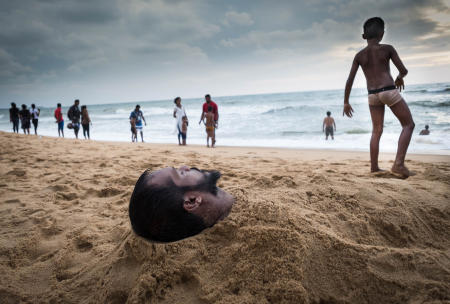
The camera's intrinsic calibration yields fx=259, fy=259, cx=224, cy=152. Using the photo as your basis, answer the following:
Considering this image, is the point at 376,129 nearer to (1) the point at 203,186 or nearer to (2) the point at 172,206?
(1) the point at 203,186

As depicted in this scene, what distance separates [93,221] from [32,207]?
2.50 feet

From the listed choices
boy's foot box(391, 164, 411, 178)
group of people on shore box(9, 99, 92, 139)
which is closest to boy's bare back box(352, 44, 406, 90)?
boy's foot box(391, 164, 411, 178)

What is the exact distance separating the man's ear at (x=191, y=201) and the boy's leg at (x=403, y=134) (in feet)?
9.24

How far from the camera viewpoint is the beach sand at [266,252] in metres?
1.25

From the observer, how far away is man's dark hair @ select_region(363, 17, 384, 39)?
3.32 meters

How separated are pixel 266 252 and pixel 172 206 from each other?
0.56 m

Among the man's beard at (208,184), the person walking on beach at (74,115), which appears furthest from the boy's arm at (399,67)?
the person walking on beach at (74,115)

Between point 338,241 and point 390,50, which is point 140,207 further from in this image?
point 390,50

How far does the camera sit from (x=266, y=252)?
1367mm

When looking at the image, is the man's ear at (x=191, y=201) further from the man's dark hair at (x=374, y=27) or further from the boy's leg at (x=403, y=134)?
the man's dark hair at (x=374, y=27)

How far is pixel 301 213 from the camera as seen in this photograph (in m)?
1.68

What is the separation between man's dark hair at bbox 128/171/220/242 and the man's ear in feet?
0.06

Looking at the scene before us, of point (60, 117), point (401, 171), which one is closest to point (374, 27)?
point (401, 171)

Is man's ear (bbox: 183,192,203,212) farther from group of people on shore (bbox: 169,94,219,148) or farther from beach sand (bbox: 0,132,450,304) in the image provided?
group of people on shore (bbox: 169,94,219,148)
